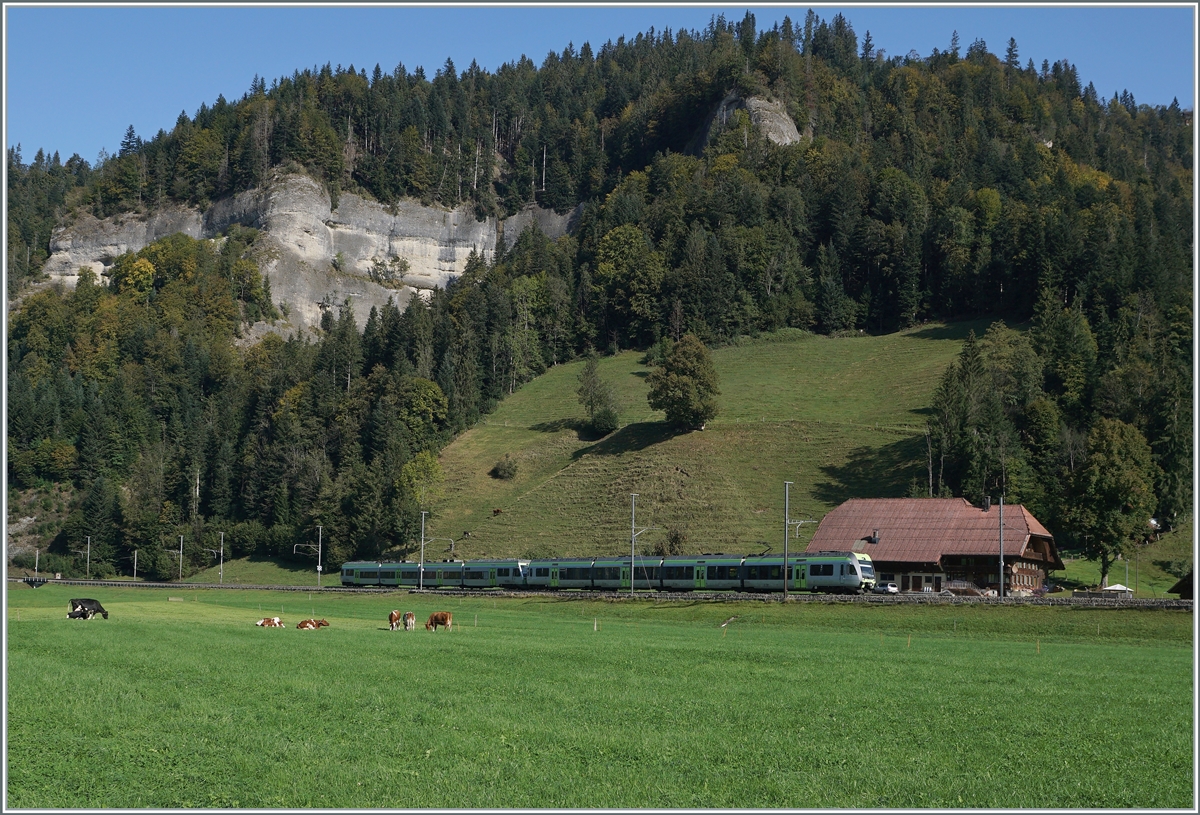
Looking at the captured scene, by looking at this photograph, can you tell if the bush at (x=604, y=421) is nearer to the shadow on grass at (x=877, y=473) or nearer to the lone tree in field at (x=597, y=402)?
the lone tree in field at (x=597, y=402)

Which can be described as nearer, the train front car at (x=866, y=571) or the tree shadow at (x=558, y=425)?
the train front car at (x=866, y=571)

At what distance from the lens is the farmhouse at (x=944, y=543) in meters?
72.4

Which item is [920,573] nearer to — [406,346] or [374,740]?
[374,740]

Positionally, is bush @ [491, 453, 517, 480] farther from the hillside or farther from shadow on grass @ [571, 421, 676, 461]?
shadow on grass @ [571, 421, 676, 461]

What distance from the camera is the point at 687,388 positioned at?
119 metres

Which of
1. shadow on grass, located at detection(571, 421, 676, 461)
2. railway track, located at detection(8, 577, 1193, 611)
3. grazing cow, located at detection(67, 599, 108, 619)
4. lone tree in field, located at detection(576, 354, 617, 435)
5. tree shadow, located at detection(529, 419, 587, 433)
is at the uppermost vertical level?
lone tree in field, located at detection(576, 354, 617, 435)

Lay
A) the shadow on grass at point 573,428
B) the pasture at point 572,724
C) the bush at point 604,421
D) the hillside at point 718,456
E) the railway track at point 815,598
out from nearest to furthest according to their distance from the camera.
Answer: the pasture at point 572,724 → the railway track at point 815,598 → the hillside at point 718,456 → the bush at point 604,421 → the shadow on grass at point 573,428

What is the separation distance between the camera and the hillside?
98.4 meters

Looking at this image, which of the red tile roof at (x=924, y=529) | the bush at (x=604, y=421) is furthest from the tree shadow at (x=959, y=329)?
the red tile roof at (x=924, y=529)

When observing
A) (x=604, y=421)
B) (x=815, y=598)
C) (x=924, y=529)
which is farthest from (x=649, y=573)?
(x=604, y=421)

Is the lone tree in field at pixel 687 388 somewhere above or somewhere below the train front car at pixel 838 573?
above

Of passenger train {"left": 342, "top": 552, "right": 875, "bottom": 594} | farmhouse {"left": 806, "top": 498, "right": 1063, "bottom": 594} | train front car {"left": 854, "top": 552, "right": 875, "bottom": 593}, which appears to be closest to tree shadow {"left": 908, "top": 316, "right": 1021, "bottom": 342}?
farmhouse {"left": 806, "top": 498, "right": 1063, "bottom": 594}

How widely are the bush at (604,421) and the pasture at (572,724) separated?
297 feet

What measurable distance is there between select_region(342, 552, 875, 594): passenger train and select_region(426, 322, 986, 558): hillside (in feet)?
33.0
